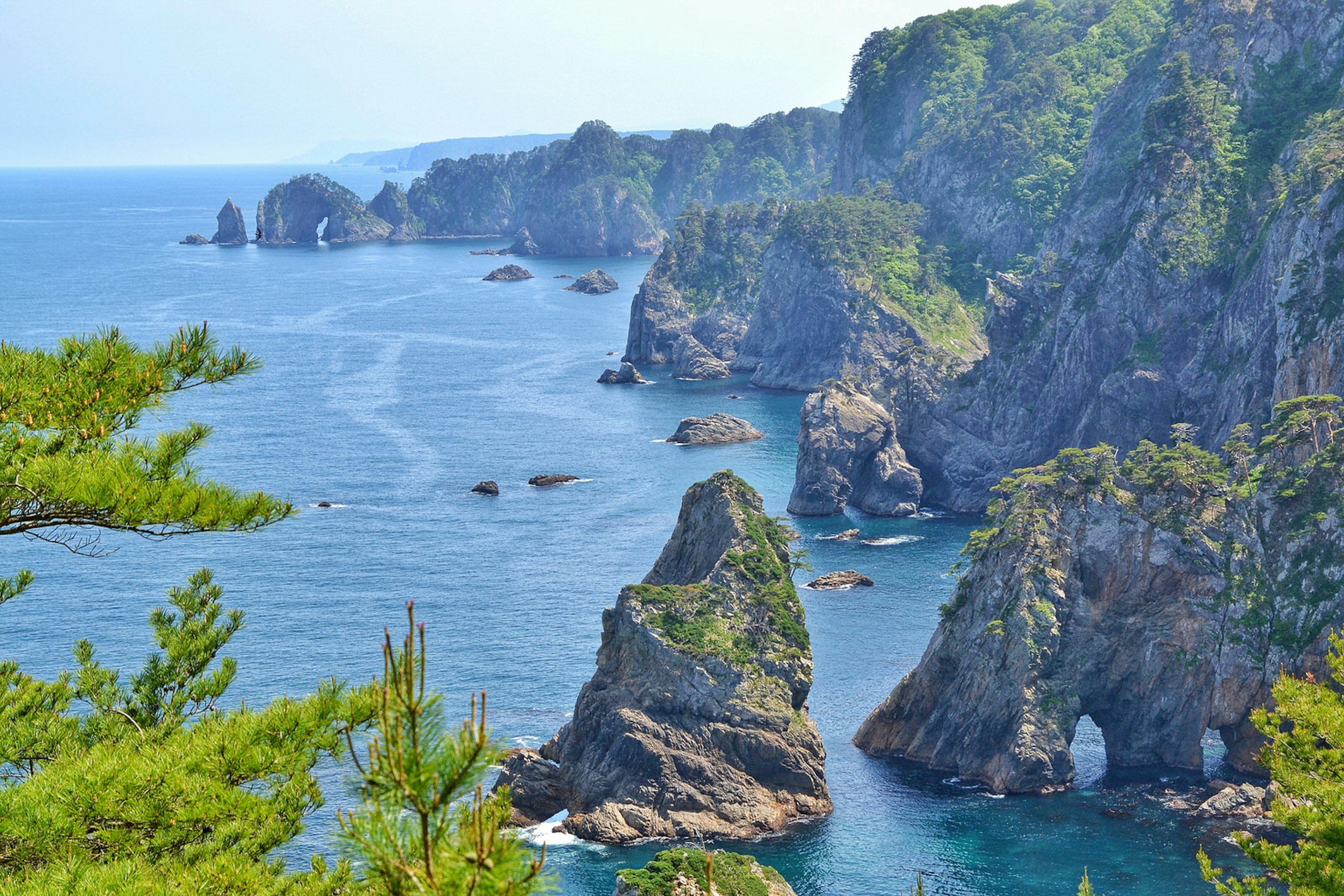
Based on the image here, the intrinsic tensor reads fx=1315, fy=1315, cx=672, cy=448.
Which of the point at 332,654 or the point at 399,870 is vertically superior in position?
the point at 399,870

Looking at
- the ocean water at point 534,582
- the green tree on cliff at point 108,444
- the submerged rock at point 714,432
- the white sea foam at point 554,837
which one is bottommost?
the white sea foam at point 554,837

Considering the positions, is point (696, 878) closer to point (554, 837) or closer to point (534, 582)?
point (554, 837)

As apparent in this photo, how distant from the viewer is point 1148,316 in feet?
354

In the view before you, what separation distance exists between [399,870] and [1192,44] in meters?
129

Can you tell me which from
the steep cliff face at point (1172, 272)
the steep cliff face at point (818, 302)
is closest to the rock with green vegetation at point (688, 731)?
the steep cliff face at point (1172, 272)

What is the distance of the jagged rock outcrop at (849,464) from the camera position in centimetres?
11306

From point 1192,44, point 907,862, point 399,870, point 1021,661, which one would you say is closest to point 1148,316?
point 1192,44

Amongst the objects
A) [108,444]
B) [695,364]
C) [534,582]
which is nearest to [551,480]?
[534,582]

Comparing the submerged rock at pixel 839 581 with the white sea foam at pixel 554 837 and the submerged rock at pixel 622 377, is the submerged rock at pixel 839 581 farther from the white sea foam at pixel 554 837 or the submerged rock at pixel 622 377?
the submerged rock at pixel 622 377

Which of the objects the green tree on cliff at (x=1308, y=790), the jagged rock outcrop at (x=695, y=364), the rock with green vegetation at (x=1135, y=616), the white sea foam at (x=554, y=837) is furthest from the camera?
the jagged rock outcrop at (x=695, y=364)

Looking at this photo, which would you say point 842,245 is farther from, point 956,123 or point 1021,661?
point 1021,661

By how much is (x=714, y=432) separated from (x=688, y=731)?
247 feet

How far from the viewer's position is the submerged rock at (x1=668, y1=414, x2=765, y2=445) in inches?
5349

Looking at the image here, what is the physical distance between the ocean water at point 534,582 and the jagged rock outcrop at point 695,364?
351 cm
